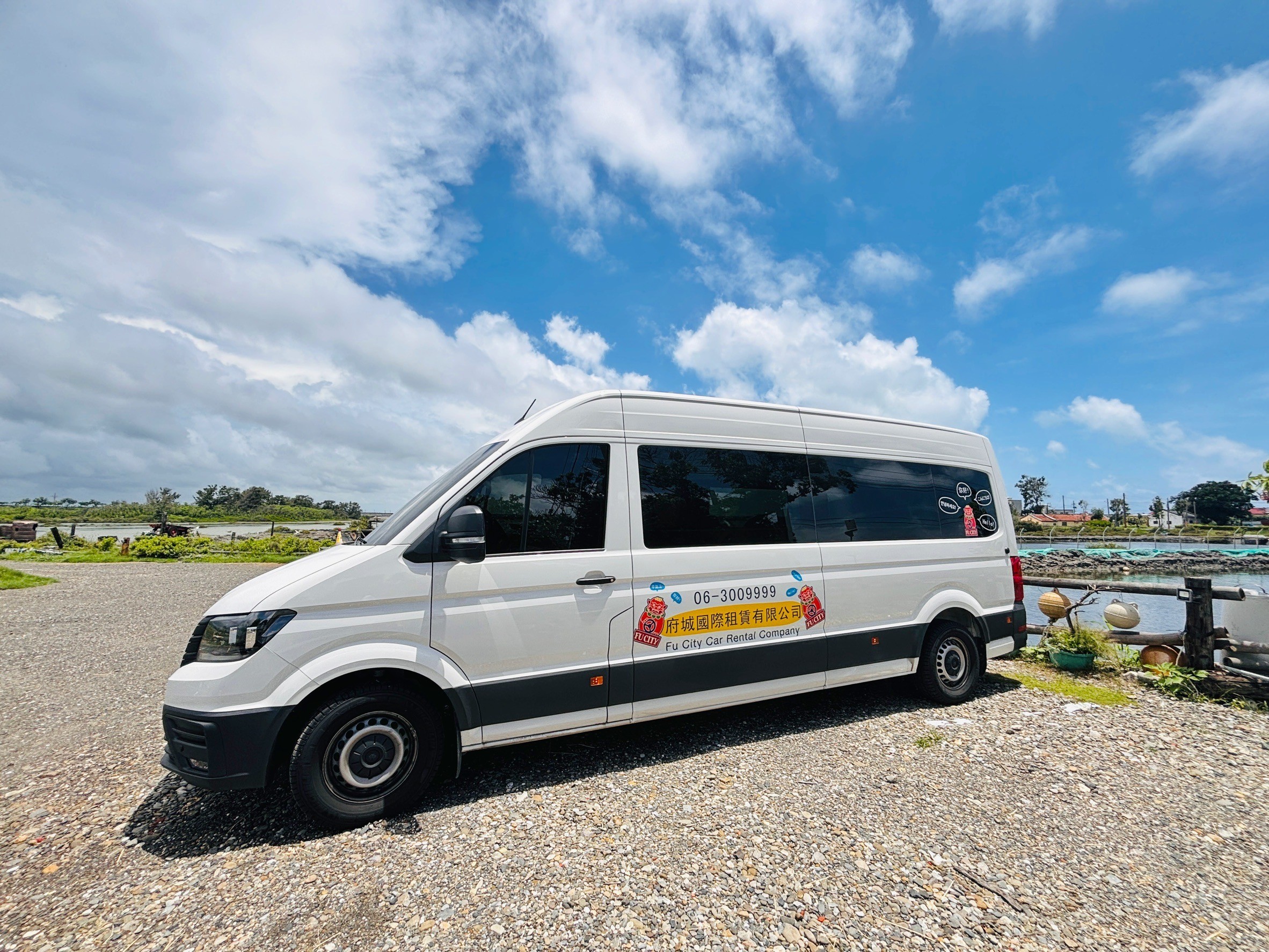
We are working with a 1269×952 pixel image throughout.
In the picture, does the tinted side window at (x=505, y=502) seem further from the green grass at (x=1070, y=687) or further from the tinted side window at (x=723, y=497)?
the green grass at (x=1070, y=687)

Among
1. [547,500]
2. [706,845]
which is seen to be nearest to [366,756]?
[547,500]

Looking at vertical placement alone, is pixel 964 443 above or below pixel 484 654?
above

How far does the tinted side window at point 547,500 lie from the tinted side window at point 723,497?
14.3 inches

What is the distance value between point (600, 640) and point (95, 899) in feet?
9.01

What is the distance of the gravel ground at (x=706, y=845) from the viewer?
246 cm

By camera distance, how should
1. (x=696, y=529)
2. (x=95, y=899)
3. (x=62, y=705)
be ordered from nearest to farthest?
(x=95, y=899)
(x=696, y=529)
(x=62, y=705)

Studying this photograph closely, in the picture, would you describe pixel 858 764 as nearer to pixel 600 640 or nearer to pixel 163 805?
pixel 600 640

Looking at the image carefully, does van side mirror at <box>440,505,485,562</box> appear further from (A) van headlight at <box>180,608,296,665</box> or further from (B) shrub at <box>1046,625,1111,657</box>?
(B) shrub at <box>1046,625,1111,657</box>

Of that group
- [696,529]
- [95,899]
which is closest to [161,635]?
[95,899]

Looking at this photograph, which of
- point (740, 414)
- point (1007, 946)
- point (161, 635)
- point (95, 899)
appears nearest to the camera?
point (1007, 946)

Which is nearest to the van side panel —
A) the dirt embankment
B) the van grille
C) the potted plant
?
the potted plant

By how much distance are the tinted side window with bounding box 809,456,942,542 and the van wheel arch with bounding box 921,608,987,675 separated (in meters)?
0.77

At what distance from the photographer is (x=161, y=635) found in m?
9.12

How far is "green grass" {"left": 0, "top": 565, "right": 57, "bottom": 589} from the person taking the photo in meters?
13.9
